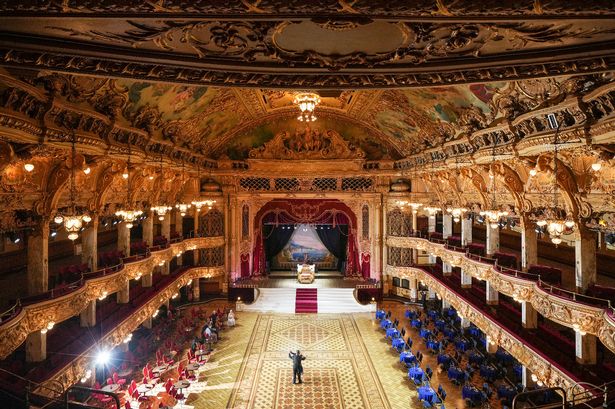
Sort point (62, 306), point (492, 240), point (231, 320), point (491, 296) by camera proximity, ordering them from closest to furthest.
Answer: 1. point (62, 306)
2. point (491, 296)
3. point (492, 240)
4. point (231, 320)

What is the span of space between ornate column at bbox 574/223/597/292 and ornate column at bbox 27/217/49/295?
13.9 metres

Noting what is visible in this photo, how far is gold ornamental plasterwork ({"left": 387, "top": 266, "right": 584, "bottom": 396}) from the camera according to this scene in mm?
9118

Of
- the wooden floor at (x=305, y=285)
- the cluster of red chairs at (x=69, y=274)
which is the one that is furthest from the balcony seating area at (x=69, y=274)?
A: the wooden floor at (x=305, y=285)

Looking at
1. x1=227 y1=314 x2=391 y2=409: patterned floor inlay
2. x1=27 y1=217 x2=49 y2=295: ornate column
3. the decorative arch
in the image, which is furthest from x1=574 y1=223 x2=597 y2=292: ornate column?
x1=27 y1=217 x2=49 y2=295: ornate column

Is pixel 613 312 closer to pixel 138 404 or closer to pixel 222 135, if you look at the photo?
pixel 138 404

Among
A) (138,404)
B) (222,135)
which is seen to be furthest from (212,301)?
(138,404)

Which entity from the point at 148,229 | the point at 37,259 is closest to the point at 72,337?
the point at 37,259

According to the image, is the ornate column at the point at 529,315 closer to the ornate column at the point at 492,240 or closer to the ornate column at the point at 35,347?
the ornate column at the point at 492,240

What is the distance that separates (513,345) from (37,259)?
43.5 feet

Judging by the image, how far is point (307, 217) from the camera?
22266 millimetres

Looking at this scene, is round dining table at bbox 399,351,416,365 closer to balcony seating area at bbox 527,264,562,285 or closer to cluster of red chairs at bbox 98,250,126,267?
balcony seating area at bbox 527,264,562,285

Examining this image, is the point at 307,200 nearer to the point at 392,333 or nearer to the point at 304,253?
the point at 304,253

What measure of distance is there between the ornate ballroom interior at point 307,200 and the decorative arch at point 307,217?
0.46 feet

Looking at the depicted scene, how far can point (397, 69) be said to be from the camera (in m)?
3.27
